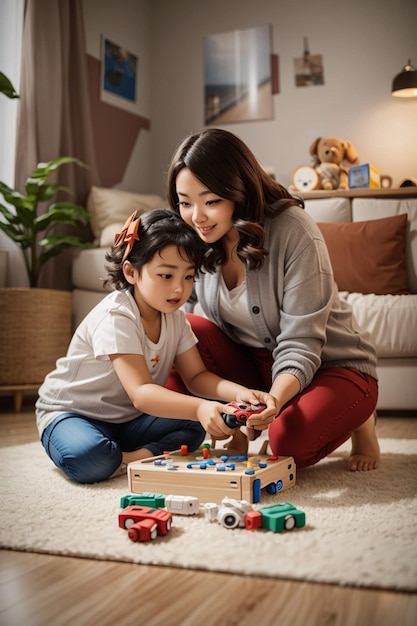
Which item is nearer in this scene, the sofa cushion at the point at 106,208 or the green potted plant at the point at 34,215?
the green potted plant at the point at 34,215

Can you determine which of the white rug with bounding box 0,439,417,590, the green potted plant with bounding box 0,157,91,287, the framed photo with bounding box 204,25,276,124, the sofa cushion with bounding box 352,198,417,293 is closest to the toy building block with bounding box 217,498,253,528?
the white rug with bounding box 0,439,417,590

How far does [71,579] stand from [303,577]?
0.97 ft

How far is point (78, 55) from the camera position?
3.46 m

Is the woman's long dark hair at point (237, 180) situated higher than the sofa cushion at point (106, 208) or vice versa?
the sofa cushion at point (106, 208)

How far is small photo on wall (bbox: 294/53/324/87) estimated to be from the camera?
4004mm

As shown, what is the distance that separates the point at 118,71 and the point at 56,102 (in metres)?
0.91

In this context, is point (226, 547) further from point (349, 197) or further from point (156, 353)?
point (349, 197)

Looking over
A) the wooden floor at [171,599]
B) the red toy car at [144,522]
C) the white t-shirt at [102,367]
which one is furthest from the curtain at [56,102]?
the wooden floor at [171,599]

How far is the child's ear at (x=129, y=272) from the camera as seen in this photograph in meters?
1.50

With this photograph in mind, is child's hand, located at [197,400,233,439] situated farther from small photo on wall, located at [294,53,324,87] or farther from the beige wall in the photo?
small photo on wall, located at [294,53,324,87]

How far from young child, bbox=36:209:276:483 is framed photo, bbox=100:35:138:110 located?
268 centimetres

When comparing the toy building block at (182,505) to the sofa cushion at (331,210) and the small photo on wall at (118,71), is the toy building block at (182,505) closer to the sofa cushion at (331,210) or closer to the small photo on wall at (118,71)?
the sofa cushion at (331,210)

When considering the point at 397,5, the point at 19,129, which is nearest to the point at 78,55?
the point at 19,129

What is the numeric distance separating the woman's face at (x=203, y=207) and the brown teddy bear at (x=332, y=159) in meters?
Result: 2.04
